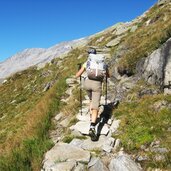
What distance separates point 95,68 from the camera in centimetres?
1210

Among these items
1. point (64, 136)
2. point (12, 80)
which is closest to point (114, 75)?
point (64, 136)

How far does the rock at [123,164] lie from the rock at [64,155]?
868 mm

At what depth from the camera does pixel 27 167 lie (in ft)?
34.4

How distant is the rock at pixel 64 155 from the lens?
991cm

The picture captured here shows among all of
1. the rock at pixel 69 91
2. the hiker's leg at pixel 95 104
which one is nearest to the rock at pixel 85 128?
the hiker's leg at pixel 95 104

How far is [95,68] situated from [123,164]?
4012 millimetres

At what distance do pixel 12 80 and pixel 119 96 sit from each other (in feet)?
97.8

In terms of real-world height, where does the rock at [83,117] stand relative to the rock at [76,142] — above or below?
above

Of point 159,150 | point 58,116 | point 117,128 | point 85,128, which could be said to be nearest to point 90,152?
point 117,128

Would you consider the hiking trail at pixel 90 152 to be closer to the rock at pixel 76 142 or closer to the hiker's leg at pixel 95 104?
the rock at pixel 76 142

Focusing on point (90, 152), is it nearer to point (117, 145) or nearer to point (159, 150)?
point (117, 145)

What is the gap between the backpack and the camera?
1210 centimetres

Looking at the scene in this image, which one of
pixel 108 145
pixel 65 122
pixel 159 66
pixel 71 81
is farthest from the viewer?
pixel 71 81

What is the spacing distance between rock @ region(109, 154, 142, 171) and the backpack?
11.5 feet
